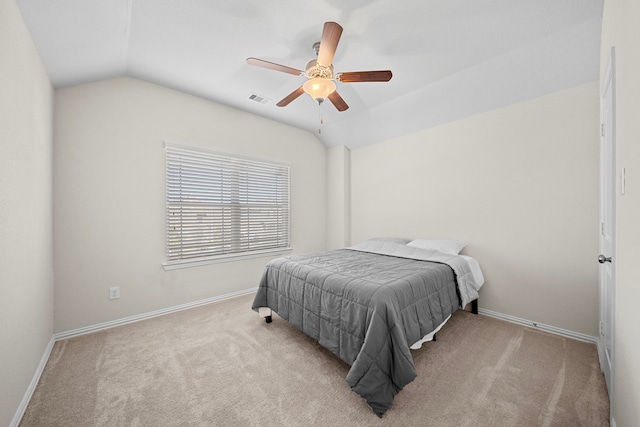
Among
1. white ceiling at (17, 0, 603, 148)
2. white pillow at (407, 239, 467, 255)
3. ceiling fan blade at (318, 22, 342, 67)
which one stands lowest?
white pillow at (407, 239, 467, 255)

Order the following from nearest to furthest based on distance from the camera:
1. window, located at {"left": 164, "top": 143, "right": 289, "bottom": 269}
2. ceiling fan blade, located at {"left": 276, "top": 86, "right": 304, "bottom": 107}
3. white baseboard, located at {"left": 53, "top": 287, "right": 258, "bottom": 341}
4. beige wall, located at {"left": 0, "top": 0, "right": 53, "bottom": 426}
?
1. beige wall, located at {"left": 0, "top": 0, "right": 53, "bottom": 426}
2. ceiling fan blade, located at {"left": 276, "top": 86, "right": 304, "bottom": 107}
3. white baseboard, located at {"left": 53, "top": 287, "right": 258, "bottom": 341}
4. window, located at {"left": 164, "top": 143, "right": 289, "bottom": 269}

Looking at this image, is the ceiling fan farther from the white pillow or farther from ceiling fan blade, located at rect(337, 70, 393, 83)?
the white pillow

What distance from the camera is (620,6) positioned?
1.17 m

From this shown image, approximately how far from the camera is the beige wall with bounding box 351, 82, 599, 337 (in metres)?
2.29

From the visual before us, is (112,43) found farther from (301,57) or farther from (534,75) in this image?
(534,75)

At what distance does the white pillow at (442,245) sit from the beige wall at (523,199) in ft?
0.55

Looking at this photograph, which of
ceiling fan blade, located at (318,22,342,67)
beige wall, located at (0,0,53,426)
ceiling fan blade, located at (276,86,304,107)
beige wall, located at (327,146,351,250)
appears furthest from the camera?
beige wall, located at (327,146,351,250)

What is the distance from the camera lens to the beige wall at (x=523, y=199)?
229 cm

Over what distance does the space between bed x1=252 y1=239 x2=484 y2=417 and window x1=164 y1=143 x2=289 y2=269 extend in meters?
1.12

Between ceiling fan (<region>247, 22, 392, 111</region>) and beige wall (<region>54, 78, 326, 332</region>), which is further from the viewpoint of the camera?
beige wall (<region>54, 78, 326, 332</region>)

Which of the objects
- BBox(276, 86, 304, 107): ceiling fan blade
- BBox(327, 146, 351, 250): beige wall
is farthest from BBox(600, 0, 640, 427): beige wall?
BBox(327, 146, 351, 250): beige wall

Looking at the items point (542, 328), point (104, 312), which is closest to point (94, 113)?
point (104, 312)

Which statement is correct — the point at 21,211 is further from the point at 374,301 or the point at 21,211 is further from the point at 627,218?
the point at 627,218

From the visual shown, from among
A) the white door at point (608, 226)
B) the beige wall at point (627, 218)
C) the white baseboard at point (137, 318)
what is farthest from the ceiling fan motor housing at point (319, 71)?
the white baseboard at point (137, 318)
